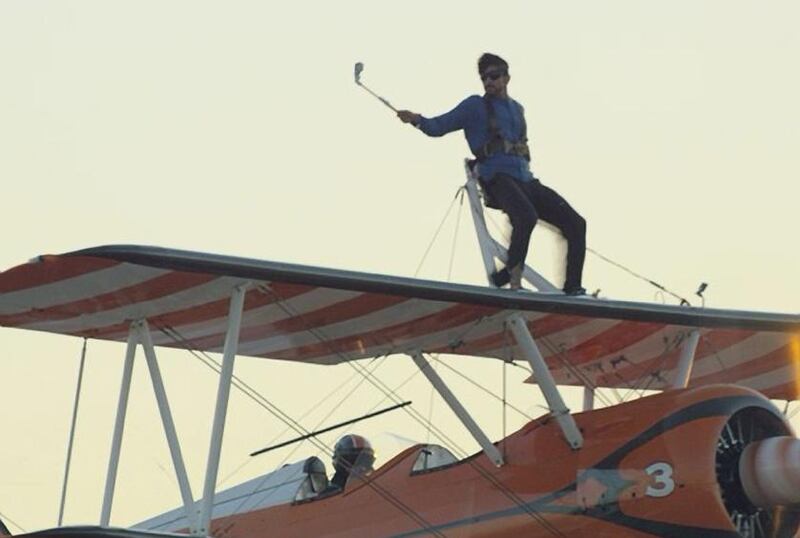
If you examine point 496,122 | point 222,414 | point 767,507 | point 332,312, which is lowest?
point 767,507

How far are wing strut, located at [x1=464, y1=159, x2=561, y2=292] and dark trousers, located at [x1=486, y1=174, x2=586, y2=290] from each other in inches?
12.1

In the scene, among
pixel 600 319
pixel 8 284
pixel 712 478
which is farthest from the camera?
pixel 600 319

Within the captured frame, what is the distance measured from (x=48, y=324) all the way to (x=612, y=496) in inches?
172

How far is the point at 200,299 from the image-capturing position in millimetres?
13992

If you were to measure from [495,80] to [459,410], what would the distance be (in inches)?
92.3

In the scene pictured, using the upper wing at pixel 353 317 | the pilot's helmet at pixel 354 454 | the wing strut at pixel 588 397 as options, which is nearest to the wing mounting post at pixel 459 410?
the upper wing at pixel 353 317

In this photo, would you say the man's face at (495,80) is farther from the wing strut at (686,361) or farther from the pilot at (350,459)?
the pilot at (350,459)

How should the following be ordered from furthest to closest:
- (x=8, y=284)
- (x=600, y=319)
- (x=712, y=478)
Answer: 1. (x=600, y=319)
2. (x=8, y=284)
3. (x=712, y=478)

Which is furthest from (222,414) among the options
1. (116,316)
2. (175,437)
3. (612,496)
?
(612,496)

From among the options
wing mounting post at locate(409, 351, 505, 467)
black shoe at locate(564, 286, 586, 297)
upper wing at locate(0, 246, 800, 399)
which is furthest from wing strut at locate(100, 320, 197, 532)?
black shoe at locate(564, 286, 586, 297)

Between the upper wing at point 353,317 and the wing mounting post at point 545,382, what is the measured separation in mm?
130

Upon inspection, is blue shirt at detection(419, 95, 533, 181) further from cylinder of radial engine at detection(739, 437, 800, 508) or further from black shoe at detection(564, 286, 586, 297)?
cylinder of radial engine at detection(739, 437, 800, 508)

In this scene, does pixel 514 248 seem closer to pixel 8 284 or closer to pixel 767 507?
pixel 767 507

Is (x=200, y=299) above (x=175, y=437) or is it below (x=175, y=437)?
above
